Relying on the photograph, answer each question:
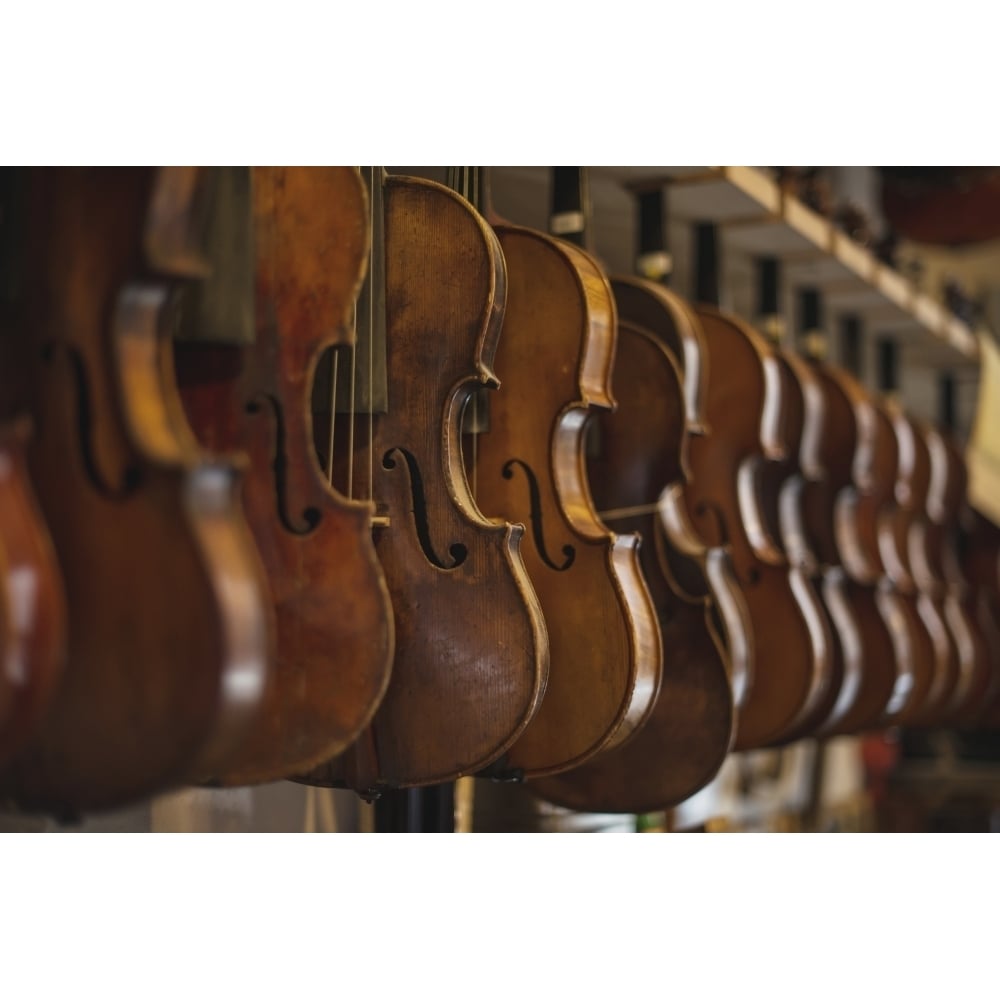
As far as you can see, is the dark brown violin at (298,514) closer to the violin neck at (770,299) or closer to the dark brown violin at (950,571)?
the violin neck at (770,299)

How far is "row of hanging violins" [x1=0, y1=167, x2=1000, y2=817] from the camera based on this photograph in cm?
122

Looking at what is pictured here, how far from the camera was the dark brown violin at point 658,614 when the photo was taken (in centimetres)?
232

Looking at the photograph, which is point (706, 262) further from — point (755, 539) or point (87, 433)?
point (87, 433)

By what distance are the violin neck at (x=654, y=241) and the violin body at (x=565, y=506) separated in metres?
0.79

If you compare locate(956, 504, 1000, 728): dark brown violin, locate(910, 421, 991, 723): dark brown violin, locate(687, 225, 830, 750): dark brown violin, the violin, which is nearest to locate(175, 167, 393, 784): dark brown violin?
the violin

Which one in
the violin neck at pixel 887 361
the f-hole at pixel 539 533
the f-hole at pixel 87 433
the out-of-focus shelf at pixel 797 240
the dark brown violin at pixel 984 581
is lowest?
the dark brown violin at pixel 984 581

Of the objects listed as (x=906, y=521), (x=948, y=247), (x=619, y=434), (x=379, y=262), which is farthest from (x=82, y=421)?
(x=948, y=247)

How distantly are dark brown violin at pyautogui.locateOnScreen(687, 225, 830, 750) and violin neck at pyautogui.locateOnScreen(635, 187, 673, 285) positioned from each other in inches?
7.2

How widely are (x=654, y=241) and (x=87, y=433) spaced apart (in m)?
1.78

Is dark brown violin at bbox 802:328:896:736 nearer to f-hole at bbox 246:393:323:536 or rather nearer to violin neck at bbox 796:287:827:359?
violin neck at bbox 796:287:827:359

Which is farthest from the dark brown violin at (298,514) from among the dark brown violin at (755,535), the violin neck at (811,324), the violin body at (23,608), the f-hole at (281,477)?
the violin neck at (811,324)

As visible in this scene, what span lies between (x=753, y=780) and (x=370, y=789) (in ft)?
10.4

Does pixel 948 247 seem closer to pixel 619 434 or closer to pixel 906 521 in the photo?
pixel 906 521

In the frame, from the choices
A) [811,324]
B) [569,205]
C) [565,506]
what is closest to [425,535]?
[565,506]
